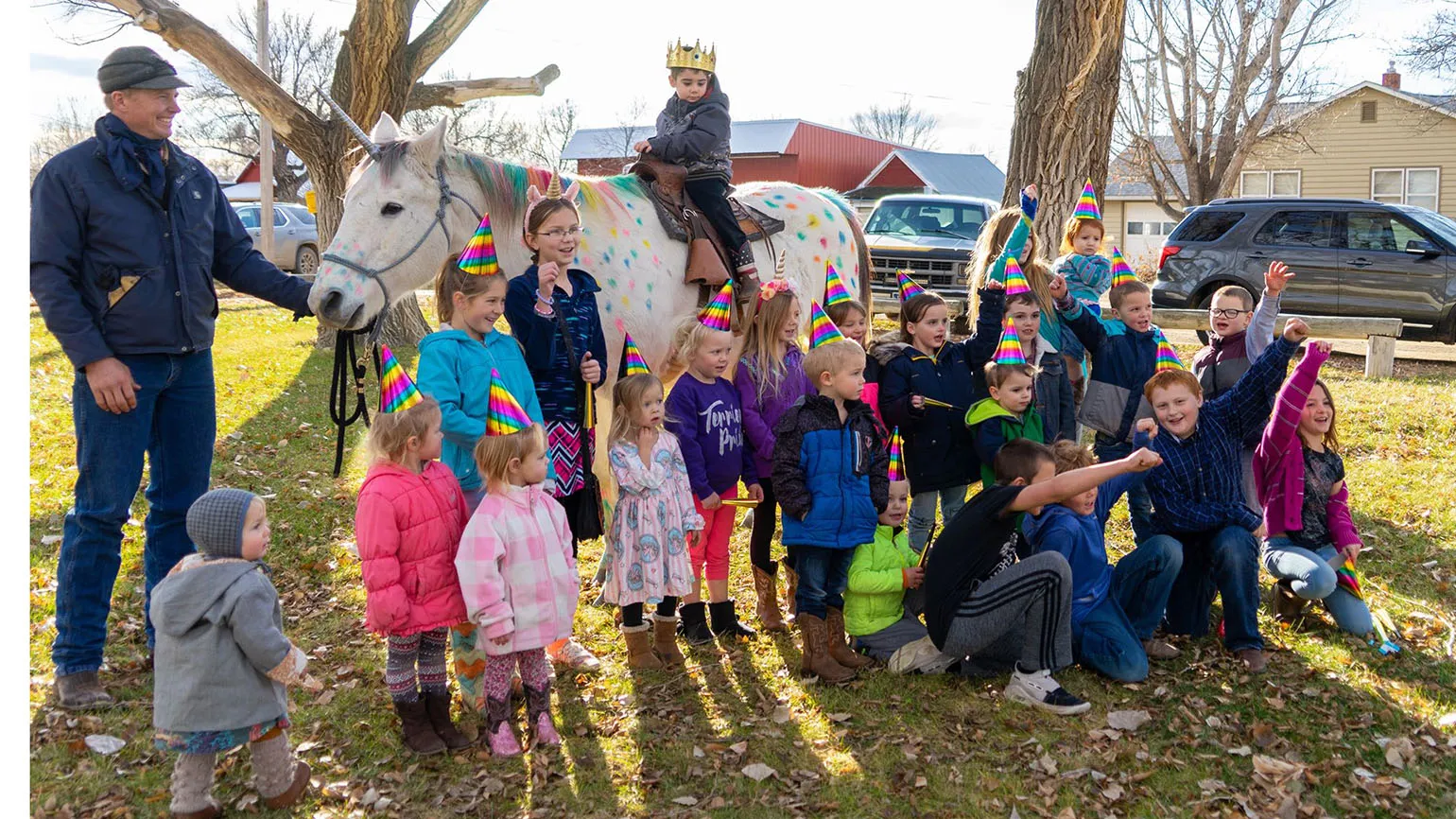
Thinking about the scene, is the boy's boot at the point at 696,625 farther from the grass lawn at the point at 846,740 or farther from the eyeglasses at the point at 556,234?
the eyeglasses at the point at 556,234

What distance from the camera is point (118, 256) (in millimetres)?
4090

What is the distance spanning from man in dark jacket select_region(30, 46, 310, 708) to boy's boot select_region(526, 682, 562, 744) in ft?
5.73

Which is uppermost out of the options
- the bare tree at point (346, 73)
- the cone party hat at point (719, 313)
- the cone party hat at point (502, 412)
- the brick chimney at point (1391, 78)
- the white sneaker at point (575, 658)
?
the brick chimney at point (1391, 78)

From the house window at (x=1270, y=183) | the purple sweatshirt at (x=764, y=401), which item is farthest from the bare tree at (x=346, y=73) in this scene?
the house window at (x=1270, y=183)

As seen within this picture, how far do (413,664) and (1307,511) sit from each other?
4.10 meters

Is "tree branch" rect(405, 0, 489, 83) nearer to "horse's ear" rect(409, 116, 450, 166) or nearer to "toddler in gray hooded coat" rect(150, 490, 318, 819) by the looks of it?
"horse's ear" rect(409, 116, 450, 166)

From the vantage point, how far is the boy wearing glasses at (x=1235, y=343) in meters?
5.20

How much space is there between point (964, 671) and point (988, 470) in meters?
1.07

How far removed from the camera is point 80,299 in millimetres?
3992

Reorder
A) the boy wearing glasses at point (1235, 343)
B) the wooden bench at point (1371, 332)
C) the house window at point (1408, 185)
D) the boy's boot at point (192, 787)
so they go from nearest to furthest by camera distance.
→ 1. the boy's boot at point (192, 787)
2. the boy wearing glasses at point (1235, 343)
3. the wooden bench at point (1371, 332)
4. the house window at point (1408, 185)

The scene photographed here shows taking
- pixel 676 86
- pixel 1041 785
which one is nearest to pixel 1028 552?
pixel 1041 785

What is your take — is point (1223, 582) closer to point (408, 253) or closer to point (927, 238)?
point (408, 253)

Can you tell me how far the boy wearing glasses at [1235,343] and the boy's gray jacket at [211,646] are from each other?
4372 mm

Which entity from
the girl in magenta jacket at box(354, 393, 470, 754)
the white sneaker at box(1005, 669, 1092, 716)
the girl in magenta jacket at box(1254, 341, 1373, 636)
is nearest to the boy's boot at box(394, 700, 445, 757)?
the girl in magenta jacket at box(354, 393, 470, 754)
